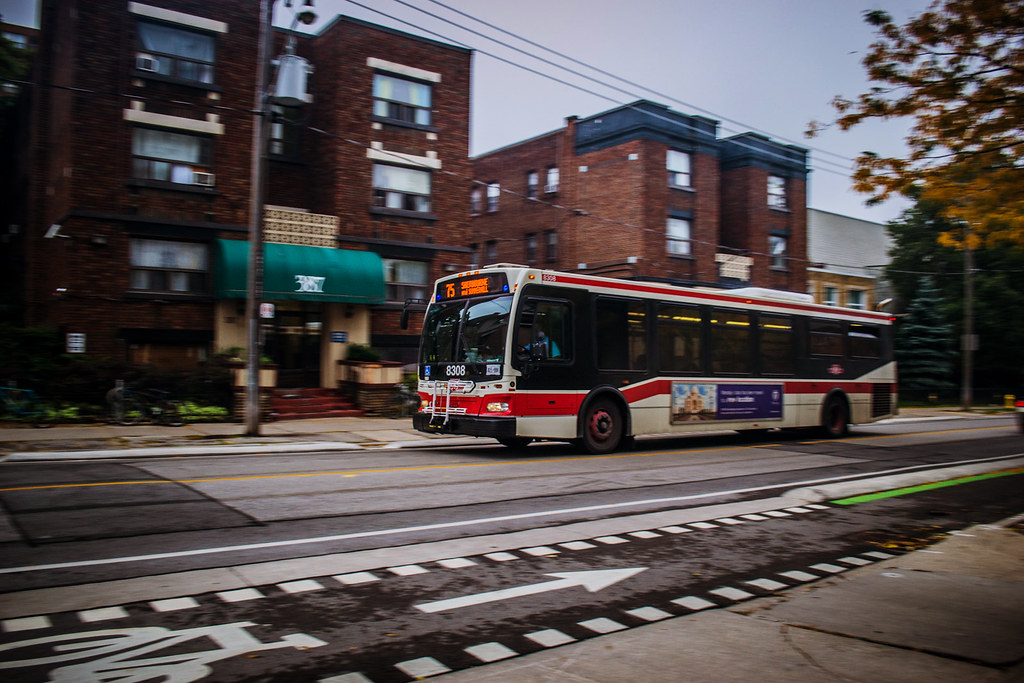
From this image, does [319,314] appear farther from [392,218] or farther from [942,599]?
[942,599]

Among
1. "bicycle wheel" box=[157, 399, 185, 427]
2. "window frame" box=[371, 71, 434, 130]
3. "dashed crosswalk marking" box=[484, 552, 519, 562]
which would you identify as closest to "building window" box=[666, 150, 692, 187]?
"window frame" box=[371, 71, 434, 130]

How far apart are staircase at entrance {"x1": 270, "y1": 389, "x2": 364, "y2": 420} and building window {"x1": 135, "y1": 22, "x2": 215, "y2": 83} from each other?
1000 centimetres

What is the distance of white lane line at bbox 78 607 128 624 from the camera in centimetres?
437

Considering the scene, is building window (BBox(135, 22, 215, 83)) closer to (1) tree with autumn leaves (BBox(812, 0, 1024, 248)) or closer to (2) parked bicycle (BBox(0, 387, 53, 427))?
(2) parked bicycle (BBox(0, 387, 53, 427))

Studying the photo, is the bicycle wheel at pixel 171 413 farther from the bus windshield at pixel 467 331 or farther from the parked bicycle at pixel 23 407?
Result: the bus windshield at pixel 467 331

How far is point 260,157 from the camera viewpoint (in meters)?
16.4

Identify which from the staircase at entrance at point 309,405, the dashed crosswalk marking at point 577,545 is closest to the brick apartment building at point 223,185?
the staircase at entrance at point 309,405

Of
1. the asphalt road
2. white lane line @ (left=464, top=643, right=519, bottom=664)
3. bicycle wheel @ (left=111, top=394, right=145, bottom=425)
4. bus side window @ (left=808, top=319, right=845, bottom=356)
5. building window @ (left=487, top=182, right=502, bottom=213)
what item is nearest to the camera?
white lane line @ (left=464, top=643, right=519, bottom=664)

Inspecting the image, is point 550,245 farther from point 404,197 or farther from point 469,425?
point 469,425

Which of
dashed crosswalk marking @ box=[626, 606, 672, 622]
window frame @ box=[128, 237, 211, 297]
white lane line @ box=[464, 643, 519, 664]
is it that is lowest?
dashed crosswalk marking @ box=[626, 606, 672, 622]

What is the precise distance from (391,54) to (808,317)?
16.6 m

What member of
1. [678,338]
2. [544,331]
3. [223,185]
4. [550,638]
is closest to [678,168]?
[678,338]

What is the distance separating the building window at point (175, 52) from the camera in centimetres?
2127

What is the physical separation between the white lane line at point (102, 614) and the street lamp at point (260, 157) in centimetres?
1186
